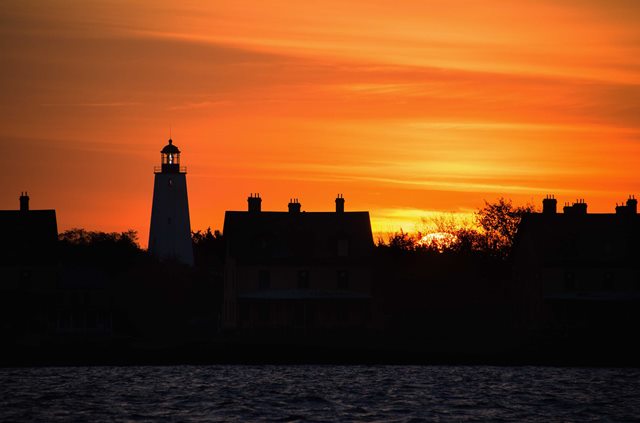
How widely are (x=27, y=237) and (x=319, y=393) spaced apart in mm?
39703

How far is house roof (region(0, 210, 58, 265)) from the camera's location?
355 feet

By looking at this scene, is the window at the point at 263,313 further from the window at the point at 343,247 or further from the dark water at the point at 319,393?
the dark water at the point at 319,393

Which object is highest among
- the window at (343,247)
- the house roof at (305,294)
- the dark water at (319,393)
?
the window at (343,247)

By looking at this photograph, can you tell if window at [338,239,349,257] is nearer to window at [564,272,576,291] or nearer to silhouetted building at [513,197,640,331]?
silhouetted building at [513,197,640,331]

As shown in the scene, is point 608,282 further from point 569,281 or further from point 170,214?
point 170,214

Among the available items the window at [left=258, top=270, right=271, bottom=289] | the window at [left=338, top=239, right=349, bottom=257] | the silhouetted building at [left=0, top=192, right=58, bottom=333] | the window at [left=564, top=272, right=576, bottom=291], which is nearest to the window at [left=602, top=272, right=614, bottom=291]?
the window at [left=564, top=272, right=576, bottom=291]

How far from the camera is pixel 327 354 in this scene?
94438 millimetres

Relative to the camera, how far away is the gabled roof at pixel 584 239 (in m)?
107

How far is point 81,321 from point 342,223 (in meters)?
20.1

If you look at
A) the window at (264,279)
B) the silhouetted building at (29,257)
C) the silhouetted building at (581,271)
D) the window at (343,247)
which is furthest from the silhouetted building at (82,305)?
the silhouetted building at (581,271)

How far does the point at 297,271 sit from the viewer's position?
355ft

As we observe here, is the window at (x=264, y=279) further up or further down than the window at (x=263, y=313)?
further up

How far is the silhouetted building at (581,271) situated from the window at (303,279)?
15923mm

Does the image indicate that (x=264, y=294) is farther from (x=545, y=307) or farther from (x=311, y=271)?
(x=545, y=307)
